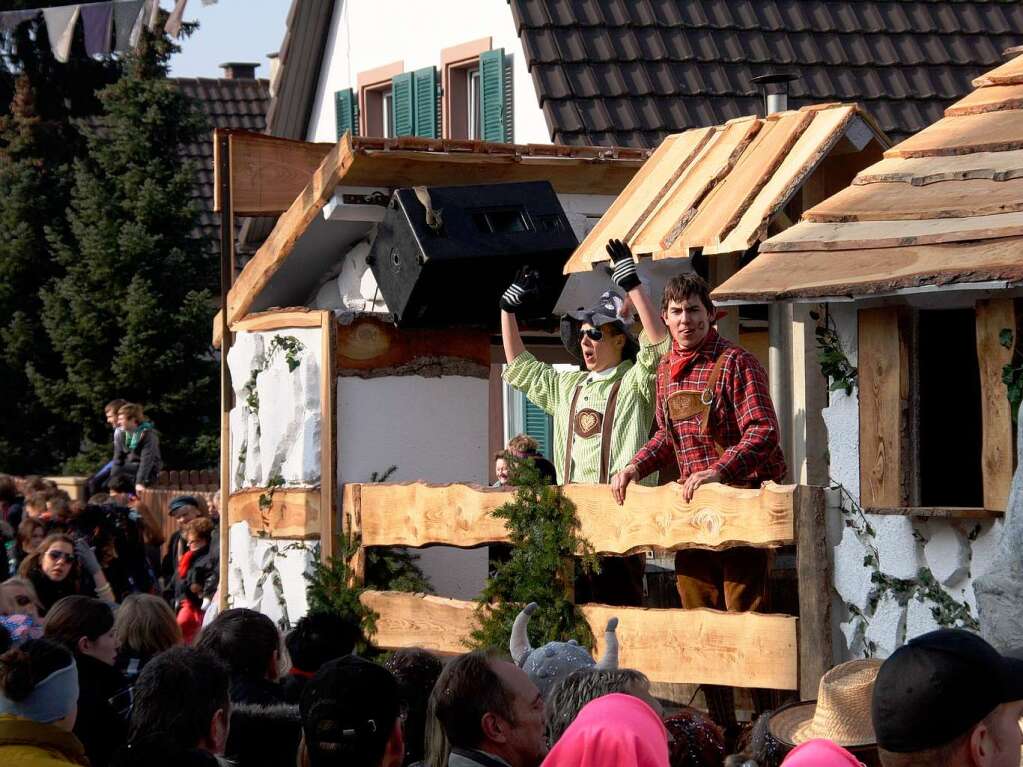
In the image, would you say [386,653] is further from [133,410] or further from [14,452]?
[14,452]

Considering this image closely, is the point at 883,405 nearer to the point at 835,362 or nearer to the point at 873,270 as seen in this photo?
the point at 835,362

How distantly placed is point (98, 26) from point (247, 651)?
12.3m

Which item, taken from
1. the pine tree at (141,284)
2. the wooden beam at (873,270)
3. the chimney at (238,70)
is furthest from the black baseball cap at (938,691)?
the chimney at (238,70)

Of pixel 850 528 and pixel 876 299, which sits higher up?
pixel 876 299

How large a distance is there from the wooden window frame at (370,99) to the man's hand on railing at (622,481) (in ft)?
38.2

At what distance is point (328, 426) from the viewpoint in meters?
9.72

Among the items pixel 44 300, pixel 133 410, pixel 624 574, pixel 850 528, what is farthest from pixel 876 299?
pixel 44 300

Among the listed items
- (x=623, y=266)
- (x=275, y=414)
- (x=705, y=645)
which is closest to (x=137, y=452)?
(x=275, y=414)

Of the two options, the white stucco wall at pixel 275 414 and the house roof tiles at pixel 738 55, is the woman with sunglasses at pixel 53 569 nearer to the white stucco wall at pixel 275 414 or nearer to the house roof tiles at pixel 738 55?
the white stucco wall at pixel 275 414

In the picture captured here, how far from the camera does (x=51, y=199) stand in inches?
992

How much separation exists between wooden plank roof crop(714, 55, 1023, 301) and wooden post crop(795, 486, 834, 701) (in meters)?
0.76

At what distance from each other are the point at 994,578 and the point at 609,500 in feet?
7.04

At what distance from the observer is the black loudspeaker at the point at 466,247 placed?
929cm

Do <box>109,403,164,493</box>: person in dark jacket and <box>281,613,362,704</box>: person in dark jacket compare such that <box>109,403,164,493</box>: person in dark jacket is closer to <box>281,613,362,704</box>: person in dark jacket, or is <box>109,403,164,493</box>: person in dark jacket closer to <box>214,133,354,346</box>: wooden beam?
<box>214,133,354,346</box>: wooden beam
